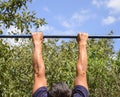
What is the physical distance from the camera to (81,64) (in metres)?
4.30

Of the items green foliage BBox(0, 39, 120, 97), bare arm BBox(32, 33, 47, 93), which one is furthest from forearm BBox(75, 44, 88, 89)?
green foliage BBox(0, 39, 120, 97)

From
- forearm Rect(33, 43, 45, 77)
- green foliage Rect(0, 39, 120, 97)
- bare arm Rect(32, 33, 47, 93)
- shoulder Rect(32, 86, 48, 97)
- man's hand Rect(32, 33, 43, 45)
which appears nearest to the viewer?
shoulder Rect(32, 86, 48, 97)

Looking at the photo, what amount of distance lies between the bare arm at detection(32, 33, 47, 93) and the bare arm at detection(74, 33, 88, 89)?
1.08ft

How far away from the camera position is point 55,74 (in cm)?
2812

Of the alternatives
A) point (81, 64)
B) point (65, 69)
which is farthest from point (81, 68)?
point (65, 69)

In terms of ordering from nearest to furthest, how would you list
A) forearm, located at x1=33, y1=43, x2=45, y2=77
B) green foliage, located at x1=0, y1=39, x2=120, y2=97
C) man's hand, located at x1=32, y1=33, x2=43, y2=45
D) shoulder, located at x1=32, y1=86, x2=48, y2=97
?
shoulder, located at x1=32, y1=86, x2=48, y2=97, forearm, located at x1=33, y1=43, x2=45, y2=77, man's hand, located at x1=32, y1=33, x2=43, y2=45, green foliage, located at x1=0, y1=39, x2=120, y2=97

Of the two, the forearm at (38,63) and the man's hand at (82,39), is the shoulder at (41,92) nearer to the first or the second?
the forearm at (38,63)

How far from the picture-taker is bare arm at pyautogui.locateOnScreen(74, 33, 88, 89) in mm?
4066

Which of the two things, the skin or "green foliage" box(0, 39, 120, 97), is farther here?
"green foliage" box(0, 39, 120, 97)

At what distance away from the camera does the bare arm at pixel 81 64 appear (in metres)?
4.07

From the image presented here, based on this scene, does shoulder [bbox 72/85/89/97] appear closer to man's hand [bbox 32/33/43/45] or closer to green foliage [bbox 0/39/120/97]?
man's hand [bbox 32/33/43/45]

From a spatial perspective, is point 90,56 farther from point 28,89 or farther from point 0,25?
point 0,25

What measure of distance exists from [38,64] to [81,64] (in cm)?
44

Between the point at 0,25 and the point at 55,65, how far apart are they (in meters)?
14.3
